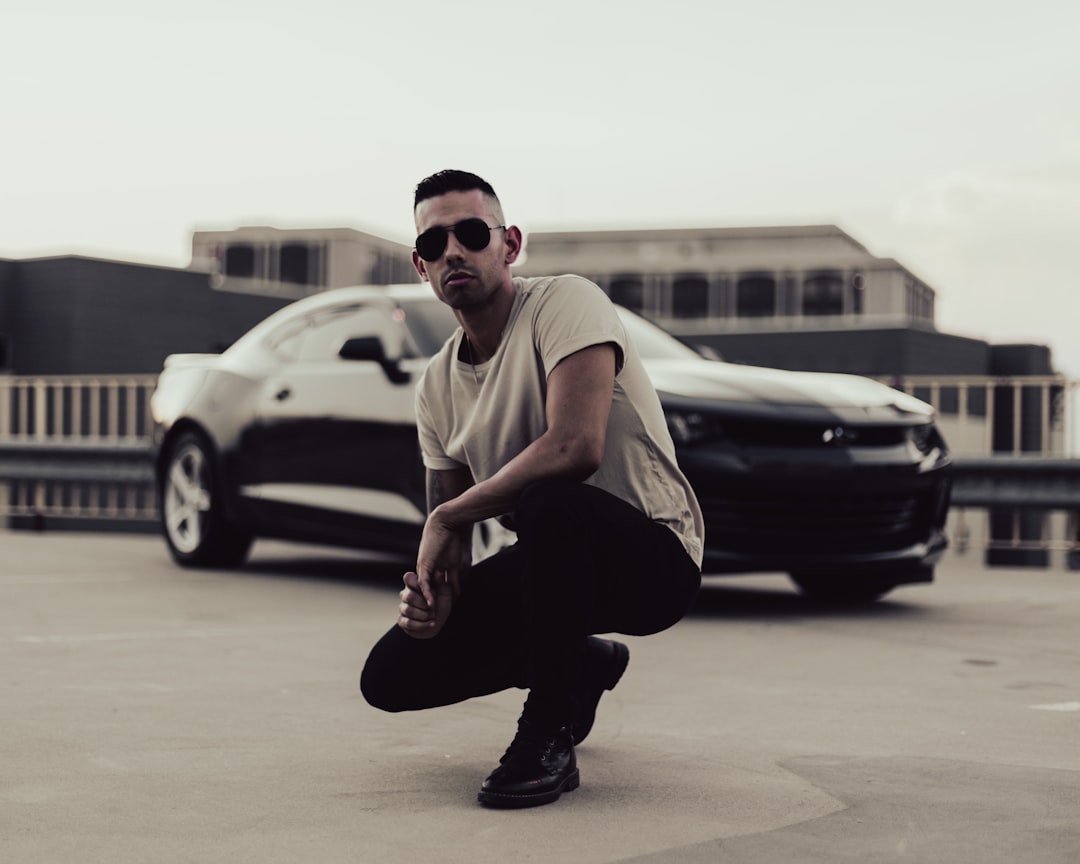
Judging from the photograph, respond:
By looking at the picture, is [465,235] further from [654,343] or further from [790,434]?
[654,343]

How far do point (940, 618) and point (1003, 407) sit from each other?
14.6 ft

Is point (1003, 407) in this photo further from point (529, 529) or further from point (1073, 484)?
point (529, 529)

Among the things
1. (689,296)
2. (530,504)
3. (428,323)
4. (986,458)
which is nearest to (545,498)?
(530,504)

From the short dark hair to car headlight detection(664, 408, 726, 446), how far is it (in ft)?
10.4

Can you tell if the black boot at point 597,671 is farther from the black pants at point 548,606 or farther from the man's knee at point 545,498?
the man's knee at point 545,498

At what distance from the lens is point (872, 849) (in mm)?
3139

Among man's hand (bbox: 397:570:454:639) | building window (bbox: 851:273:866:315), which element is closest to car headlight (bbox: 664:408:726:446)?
man's hand (bbox: 397:570:454:639)

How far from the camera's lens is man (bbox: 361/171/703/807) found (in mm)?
3607

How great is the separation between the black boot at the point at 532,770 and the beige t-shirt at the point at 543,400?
0.55 meters

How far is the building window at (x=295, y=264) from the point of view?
85688 mm

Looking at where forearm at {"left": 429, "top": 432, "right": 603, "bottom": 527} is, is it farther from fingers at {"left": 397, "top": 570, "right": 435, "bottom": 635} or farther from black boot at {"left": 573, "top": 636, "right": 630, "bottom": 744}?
black boot at {"left": 573, "top": 636, "right": 630, "bottom": 744}

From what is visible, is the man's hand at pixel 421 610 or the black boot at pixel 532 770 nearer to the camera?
the black boot at pixel 532 770

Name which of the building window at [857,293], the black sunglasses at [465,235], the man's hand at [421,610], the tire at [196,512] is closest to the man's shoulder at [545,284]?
the black sunglasses at [465,235]

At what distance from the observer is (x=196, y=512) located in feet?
30.2
